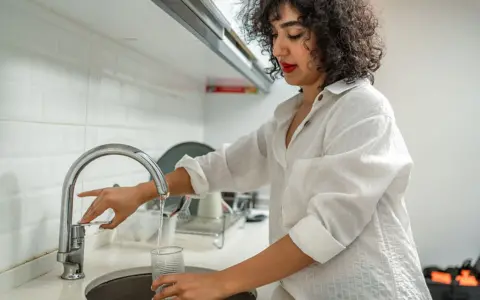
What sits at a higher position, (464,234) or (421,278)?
(421,278)

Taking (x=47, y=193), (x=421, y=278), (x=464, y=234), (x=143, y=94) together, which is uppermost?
(x=143, y=94)

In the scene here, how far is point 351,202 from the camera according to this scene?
0.75 meters

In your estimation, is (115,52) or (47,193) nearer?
(47,193)

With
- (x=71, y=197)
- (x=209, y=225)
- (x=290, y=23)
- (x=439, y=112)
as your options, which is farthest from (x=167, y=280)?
(x=439, y=112)

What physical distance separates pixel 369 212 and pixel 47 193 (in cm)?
67

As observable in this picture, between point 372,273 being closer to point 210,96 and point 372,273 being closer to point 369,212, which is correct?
point 369,212

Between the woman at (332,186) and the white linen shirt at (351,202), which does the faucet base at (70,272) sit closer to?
the woman at (332,186)

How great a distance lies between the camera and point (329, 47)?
890 mm

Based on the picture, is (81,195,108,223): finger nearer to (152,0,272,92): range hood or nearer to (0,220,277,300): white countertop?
(0,220,277,300): white countertop

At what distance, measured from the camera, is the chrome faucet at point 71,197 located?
2.88ft

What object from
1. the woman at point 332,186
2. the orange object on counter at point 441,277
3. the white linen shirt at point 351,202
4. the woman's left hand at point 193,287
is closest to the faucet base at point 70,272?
the woman at point 332,186

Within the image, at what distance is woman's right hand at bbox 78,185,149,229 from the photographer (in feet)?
3.29

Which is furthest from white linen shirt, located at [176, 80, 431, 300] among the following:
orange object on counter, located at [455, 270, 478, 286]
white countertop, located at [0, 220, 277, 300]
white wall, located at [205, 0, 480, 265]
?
white wall, located at [205, 0, 480, 265]

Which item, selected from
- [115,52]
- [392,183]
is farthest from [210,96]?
[392,183]
